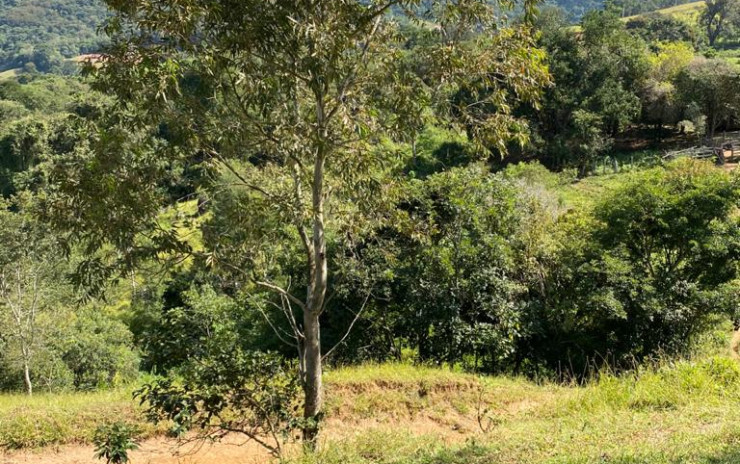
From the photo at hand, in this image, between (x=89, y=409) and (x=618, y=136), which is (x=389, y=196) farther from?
(x=618, y=136)

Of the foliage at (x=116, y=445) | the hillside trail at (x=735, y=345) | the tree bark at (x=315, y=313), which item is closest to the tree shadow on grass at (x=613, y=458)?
the tree bark at (x=315, y=313)

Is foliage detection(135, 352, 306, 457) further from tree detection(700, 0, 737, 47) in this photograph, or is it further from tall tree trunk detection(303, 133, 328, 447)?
tree detection(700, 0, 737, 47)

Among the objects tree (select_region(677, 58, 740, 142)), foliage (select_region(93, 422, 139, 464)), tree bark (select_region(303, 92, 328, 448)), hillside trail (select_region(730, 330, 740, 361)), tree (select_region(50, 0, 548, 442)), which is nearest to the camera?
tree (select_region(50, 0, 548, 442))

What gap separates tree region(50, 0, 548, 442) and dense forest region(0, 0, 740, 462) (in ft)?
0.09

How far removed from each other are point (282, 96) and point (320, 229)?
134 centimetres

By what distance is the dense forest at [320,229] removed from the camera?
4871 mm

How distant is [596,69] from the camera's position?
3142 cm

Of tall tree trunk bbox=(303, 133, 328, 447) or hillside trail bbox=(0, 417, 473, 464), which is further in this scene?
hillside trail bbox=(0, 417, 473, 464)

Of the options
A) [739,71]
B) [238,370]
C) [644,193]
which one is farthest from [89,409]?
[739,71]

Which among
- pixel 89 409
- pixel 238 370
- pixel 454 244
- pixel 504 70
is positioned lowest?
pixel 89 409

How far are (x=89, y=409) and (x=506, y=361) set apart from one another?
24.2 feet

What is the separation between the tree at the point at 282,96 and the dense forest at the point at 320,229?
0.09 ft

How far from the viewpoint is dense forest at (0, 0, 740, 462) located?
4871mm

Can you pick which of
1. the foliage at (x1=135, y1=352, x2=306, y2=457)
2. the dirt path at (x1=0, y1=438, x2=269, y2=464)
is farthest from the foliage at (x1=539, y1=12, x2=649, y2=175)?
the foliage at (x1=135, y1=352, x2=306, y2=457)
